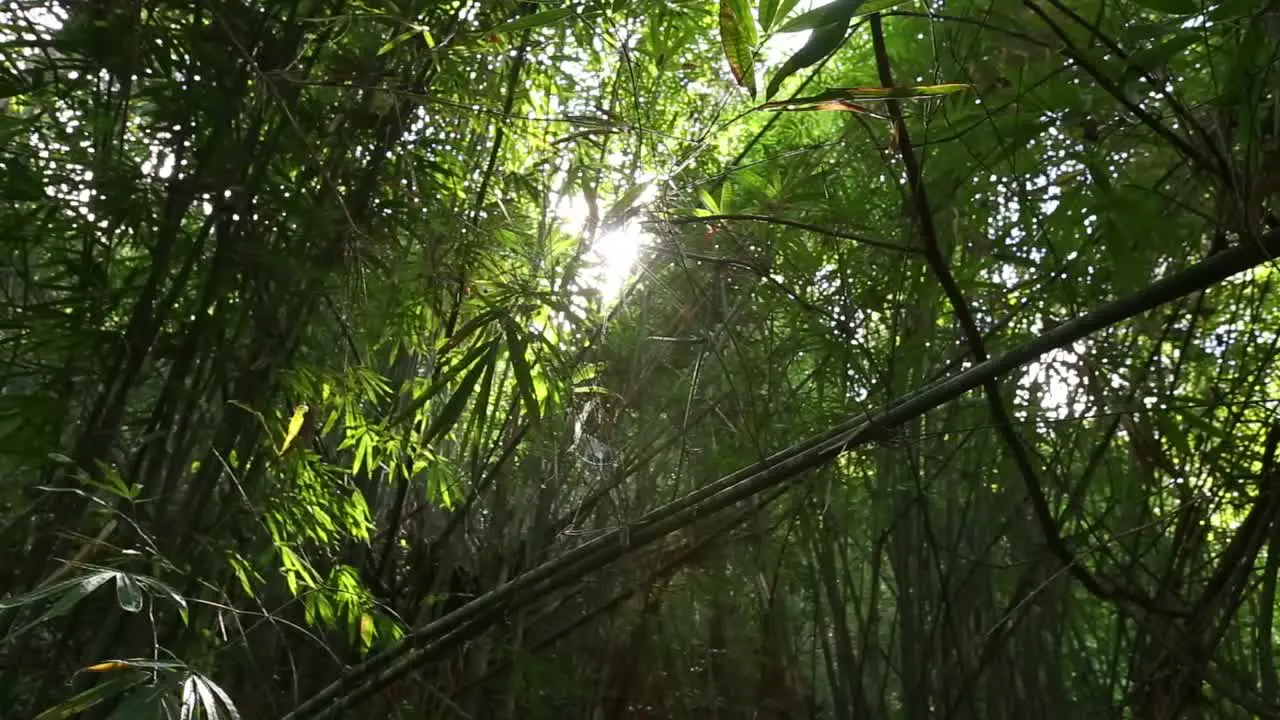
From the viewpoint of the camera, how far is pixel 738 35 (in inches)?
29.9

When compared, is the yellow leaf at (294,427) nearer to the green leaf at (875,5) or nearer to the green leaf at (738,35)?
the green leaf at (738,35)

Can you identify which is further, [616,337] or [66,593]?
[616,337]

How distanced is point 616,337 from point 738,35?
84 centimetres

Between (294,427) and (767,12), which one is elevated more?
(767,12)

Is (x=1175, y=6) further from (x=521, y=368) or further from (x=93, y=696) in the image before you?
(x=93, y=696)

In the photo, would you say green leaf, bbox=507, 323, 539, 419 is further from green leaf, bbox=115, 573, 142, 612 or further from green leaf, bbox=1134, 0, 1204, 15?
green leaf, bbox=1134, 0, 1204, 15

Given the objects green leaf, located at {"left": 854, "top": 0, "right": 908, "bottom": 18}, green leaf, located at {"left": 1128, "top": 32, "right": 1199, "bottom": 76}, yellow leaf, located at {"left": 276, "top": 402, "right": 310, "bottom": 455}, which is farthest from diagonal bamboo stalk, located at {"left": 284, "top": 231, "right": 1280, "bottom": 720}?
green leaf, located at {"left": 854, "top": 0, "right": 908, "bottom": 18}

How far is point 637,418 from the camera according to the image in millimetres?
1618

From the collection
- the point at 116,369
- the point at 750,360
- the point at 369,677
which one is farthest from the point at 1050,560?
the point at 116,369

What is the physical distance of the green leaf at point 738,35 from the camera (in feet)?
2.46

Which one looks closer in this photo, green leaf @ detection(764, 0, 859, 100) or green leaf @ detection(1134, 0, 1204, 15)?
green leaf @ detection(764, 0, 859, 100)

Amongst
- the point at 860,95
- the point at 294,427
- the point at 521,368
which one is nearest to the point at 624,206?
the point at 521,368

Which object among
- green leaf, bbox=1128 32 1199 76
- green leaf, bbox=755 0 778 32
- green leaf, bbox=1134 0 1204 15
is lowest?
green leaf, bbox=755 0 778 32

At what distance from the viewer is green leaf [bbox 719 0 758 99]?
0.75m
